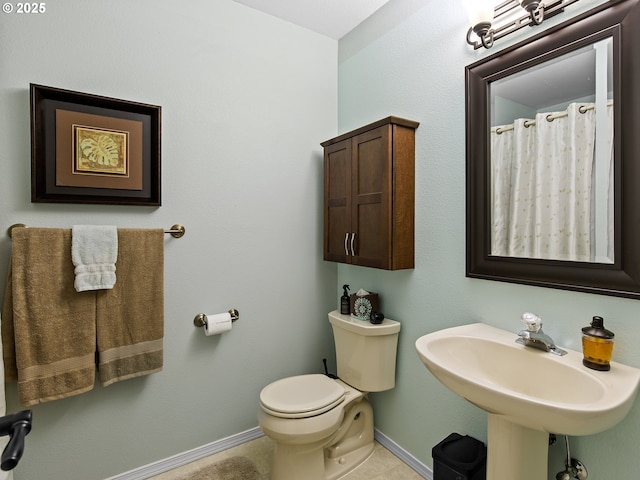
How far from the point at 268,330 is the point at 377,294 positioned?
0.71 metres

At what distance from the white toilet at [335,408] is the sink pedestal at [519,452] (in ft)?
2.35

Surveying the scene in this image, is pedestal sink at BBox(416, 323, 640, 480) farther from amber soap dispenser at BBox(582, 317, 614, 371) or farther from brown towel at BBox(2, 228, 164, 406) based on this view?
brown towel at BBox(2, 228, 164, 406)

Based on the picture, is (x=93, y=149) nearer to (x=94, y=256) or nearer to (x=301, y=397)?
(x=94, y=256)

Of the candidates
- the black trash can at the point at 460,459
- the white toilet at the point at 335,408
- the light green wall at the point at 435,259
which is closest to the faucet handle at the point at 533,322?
the light green wall at the point at 435,259

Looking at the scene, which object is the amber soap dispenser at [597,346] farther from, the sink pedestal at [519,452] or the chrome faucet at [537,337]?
the sink pedestal at [519,452]

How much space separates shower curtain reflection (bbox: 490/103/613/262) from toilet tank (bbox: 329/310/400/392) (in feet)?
2.37

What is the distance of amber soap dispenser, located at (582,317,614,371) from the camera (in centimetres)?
107

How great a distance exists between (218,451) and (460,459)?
1.31 m

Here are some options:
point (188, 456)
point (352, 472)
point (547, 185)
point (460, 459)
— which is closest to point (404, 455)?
point (352, 472)

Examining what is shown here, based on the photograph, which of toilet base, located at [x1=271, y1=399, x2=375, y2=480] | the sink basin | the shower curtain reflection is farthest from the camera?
toilet base, located at [x1=271, y1=399, x2=375, y2=480]

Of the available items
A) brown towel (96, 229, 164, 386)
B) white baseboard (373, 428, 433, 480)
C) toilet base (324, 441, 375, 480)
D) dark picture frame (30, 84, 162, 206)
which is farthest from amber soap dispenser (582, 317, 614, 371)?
dark picture frame (30, 84, 162, 206)

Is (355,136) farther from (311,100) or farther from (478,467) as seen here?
(478,467)

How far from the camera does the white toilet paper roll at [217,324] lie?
183 cm

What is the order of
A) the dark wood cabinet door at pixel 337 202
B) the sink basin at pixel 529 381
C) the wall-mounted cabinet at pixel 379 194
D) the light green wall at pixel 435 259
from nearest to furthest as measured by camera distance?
the sink basin at pixel 529 381, the light green wall at pixel 435 259, the wall-mounted cabinet at pixel 379 194, the dark wood cabinet door at pixel 337 202
